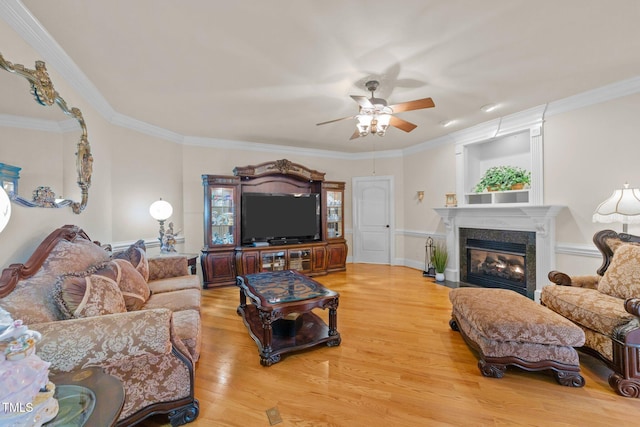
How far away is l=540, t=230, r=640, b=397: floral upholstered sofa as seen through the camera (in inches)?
69.5

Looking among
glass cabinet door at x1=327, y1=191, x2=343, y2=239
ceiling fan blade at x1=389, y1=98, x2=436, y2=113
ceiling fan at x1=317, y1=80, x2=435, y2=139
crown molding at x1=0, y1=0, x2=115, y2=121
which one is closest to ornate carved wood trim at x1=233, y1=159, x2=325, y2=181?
glass cabinet door at x1=327, y1=191, x2=343, y2=239

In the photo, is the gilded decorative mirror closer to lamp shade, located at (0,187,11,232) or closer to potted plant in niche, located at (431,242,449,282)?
lamp shade, located at (0,187,11,232)

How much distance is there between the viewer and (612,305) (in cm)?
198

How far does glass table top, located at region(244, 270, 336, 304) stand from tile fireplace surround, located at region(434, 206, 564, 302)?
9.62ft

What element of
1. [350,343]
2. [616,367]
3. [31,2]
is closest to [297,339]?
[350,343]

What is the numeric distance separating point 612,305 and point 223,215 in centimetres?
469

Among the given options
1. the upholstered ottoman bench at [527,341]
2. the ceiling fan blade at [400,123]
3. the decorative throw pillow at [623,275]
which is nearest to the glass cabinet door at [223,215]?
the ceiling fan blade at [400,123]

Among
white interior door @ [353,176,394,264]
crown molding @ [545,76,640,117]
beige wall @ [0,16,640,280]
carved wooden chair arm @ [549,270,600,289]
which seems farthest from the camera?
white interior door @ [353,176,394,264]

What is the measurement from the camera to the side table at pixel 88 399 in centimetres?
86

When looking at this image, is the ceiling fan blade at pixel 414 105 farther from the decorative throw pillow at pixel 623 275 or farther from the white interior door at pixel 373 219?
the white interior door at pixel 373 219

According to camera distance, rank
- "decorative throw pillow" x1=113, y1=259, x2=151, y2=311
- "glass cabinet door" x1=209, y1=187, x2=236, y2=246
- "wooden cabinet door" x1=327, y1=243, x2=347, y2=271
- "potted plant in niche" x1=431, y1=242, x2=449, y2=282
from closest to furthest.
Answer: "decorative throw pillow" x1=113, y1=259, x2=151, y2=311
"glass cabinet door" x1=209, y1=187, x2=236, y2=246
"potted plant in niche" x1=431, y1=242, x2=449, y2=282
"wooden cabinet door" x1=327, y1=243, x2=347, y2=271

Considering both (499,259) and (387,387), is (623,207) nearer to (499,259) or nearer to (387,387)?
(499,259)

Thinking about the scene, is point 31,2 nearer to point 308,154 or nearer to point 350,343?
Answer: point 350,343

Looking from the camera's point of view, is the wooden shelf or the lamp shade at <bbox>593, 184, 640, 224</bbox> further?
the wooden shelf
